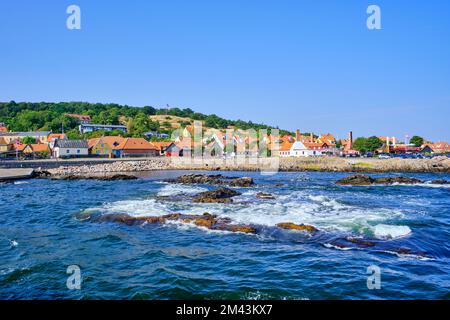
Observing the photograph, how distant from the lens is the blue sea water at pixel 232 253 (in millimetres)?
11008

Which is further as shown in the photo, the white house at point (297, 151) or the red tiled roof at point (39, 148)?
the white house at point (297, 151)

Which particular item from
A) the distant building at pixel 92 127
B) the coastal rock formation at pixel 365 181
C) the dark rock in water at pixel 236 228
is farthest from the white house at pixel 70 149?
the dark rock in water at pixel 236 228

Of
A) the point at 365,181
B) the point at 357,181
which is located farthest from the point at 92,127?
the point at 365,181

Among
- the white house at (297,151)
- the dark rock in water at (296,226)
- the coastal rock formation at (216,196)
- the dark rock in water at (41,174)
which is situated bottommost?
the dark rock in water at (296,226)

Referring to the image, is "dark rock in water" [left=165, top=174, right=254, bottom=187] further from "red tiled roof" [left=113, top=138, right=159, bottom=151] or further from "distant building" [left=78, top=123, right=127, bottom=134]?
"distant building" [left=78, top=123, right=127, bottom=134]

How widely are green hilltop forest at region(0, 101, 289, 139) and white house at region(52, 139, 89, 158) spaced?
106 ft

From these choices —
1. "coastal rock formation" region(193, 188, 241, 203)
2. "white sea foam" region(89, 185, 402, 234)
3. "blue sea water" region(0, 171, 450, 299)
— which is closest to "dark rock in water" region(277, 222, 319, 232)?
"blue sea water" region(0, 171, 450, 299)

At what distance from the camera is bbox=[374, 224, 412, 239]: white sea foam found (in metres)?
16.6

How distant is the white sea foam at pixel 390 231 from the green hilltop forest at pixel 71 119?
10279 centimetres

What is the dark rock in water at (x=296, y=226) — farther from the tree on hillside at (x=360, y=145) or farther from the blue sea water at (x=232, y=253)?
the tree on hillside at (x=360, y=145)

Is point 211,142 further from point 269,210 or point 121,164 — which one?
point 269,210

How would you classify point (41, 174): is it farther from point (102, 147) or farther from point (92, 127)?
point (92, 127)

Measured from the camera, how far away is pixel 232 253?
14.5m
